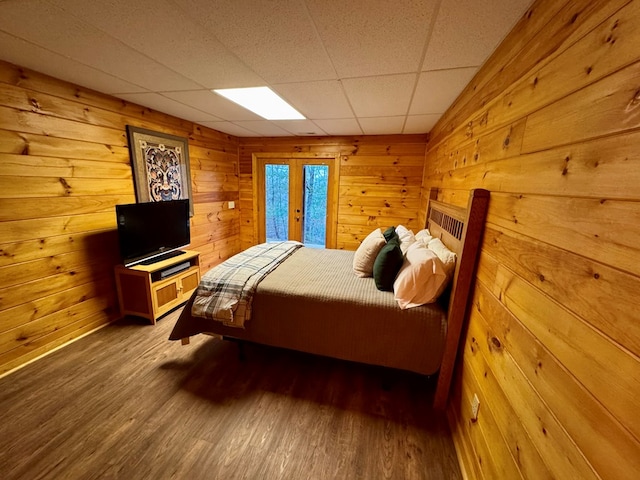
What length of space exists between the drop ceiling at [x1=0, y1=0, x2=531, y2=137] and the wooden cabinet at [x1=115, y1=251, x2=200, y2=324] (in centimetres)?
168

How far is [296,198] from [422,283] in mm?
3106

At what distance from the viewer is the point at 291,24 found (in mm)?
1225

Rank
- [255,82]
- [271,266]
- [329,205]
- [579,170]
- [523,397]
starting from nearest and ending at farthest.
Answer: [579,170], [523,397], [255,82], [271,266], [329,205]

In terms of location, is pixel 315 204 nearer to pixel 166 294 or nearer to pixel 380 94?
pixel 380 94

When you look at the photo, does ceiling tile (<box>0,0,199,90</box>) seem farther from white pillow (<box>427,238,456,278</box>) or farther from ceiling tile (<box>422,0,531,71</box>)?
white pillow (<box>427,238,456,278</box>)

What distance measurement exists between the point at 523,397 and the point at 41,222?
10.7 ft

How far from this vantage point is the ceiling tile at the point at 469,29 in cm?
107

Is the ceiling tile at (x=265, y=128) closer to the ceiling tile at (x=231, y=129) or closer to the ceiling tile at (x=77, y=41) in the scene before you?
the ceiling tile at (x=231, y=129)

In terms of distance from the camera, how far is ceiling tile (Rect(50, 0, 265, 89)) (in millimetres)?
1150

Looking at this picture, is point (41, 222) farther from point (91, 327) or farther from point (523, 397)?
point (523, 397)

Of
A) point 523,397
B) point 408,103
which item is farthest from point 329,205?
point 523,397

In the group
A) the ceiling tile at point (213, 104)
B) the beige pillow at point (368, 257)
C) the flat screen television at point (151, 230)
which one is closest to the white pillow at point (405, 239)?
the beige pillow at point (368, 257)

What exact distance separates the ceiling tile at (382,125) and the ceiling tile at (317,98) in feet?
1.26

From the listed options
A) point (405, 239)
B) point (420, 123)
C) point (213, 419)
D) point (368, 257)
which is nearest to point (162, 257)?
point (213, 419)
